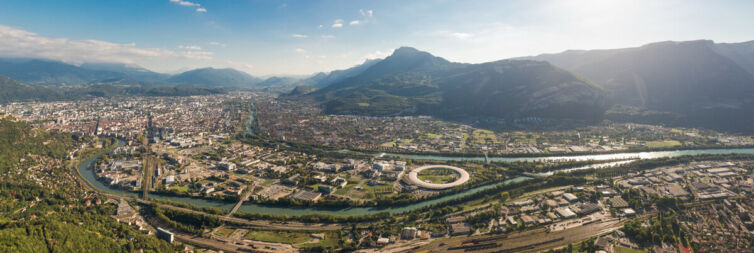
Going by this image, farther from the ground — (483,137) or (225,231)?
A: (483,137)

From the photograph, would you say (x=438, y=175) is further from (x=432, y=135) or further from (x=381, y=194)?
(x=432, y=135)

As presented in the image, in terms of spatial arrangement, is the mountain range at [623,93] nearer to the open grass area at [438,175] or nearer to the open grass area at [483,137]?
the open grass area at [483,137]

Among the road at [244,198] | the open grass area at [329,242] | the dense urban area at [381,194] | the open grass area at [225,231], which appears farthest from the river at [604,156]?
the open grass area at [225,231]

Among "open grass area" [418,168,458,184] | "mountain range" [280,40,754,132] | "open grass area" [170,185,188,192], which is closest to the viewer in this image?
"open grass area" [170,185,188,192]

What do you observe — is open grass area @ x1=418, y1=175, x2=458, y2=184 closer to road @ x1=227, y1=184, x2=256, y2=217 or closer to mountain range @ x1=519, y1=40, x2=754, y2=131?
road @ x1=227, y1=184, x2=256, y2=217

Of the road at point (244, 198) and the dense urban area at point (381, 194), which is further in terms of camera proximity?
the road at point (244, 198)

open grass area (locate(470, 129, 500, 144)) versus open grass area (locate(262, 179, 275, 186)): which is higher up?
open grass area (locate(470, 129, 500, 144))

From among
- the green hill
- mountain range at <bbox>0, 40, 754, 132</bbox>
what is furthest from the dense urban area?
the green hill

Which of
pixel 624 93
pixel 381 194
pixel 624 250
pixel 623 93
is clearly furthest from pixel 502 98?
pixel 624 250

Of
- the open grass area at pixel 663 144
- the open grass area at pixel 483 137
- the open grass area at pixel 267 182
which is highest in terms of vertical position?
the open grass area at pixel 483 137

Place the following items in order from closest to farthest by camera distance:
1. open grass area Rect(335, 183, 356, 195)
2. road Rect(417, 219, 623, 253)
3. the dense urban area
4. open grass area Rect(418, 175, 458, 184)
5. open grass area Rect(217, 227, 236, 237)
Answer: road Rect(417, 219, 623, 253)
the dense urban area
open grass area Rect(217, 227, 236, 237)
open grass area Rect(335, 183, 356, 195)
open grass area Rect(418, 175, 458, 184)
